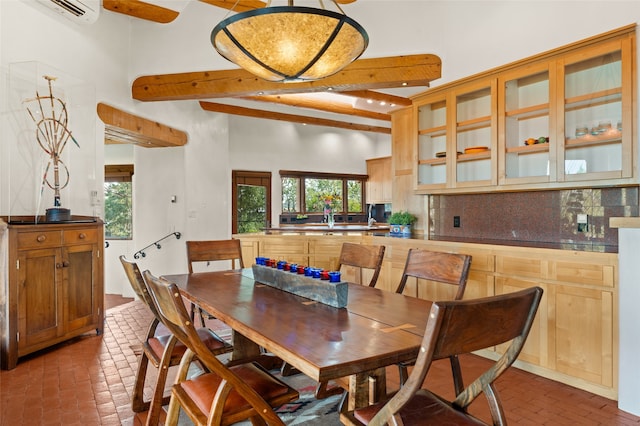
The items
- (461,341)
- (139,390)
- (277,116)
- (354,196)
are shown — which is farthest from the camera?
(354,196)

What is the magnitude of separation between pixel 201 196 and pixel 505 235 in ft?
15.3

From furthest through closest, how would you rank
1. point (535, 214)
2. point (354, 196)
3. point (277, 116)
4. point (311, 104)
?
point (354, 196)
point (277, 116)
point (311, 104)
point (535, 214)

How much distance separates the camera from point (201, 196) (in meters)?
6.59

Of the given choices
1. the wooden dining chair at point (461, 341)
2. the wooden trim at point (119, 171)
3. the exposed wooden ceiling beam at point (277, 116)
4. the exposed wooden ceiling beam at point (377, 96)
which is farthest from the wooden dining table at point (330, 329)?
the wooden trim at point (119, 171)

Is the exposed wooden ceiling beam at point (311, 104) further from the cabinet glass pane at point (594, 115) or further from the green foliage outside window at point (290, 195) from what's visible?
the cabinet glass pane at point (594, 115)

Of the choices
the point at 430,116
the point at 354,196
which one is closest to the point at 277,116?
the point at 354,196

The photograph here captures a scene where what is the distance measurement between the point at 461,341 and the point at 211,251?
99.3 inches

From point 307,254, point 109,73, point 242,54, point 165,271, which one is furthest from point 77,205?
point 242,54

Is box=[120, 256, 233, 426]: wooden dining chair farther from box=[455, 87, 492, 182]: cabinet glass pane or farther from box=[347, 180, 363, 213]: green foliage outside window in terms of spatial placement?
box=[347, 180, 363, 213]: green foliage outside window

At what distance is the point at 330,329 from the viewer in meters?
1.51

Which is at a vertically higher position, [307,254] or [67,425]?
[307,254]

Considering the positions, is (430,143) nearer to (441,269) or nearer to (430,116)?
(430,116)

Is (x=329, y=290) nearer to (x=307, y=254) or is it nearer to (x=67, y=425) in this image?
(x=67, y=425)

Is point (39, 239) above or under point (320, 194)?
under
